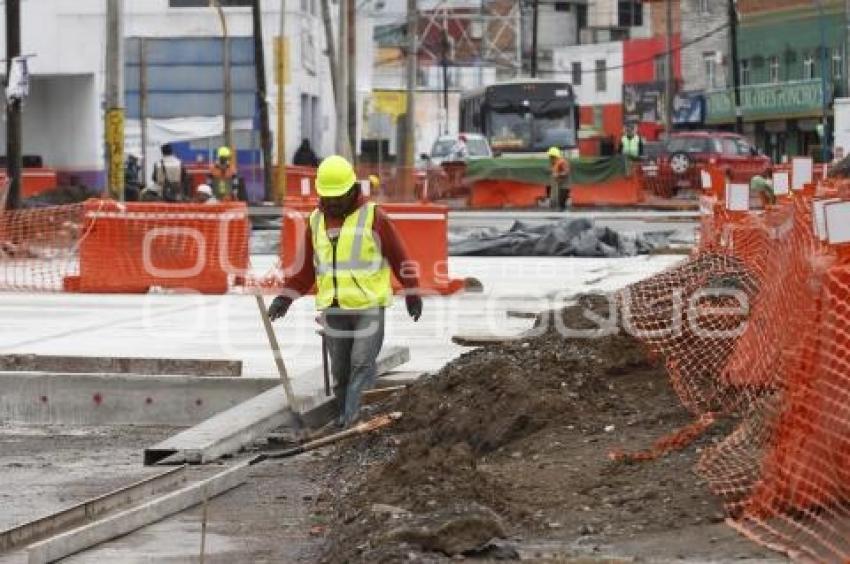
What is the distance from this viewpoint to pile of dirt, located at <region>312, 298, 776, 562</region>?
832cm

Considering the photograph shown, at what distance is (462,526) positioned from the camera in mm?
7758

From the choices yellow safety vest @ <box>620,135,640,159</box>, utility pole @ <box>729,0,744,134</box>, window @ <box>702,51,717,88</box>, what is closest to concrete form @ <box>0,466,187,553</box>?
yellow safety vest @ <box>620,135,640,159</box>

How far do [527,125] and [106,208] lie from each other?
3810 centimetres

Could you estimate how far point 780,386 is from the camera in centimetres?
921

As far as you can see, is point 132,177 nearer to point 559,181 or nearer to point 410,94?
point 559,181

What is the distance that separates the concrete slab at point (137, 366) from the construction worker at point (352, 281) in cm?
170

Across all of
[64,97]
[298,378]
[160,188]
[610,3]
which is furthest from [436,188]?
[610,3]

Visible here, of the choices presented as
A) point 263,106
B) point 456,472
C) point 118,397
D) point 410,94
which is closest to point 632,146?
point 410,94

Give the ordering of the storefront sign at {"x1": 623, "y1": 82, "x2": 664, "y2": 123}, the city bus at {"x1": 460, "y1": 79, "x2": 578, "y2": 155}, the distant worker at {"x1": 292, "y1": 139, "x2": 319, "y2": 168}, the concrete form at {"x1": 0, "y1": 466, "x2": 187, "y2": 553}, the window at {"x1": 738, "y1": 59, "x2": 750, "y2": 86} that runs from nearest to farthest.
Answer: the concrete form at {"x1": 0, "y1": 466, "x2": 187, "y2": 553} < the distant worker at {"x1": 292, "y1": 139, "x2": 319, "y2": 168} < the city bus at {"x1": 460, "y1": 79, "x2": 578, "y2": 155} < the window at {"x1": 738, "y1": 59, "x2": 750, "y2": 86} < the storefront sign at {"x1": 623, "y1": 82, "x2": 664, "y2": 123}

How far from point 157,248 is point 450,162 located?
102 ft

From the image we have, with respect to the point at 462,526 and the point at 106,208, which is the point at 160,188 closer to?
the point at 106,208

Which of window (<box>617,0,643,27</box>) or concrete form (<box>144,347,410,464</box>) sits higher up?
window (<box>617,0,643,27</box>)

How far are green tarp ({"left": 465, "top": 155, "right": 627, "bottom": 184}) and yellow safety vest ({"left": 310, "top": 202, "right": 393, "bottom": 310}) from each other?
38.9 m

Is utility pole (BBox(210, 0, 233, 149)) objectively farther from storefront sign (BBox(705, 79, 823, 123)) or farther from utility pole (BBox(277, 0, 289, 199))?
storefront sign (BBox(705, 79, 823, 123))
